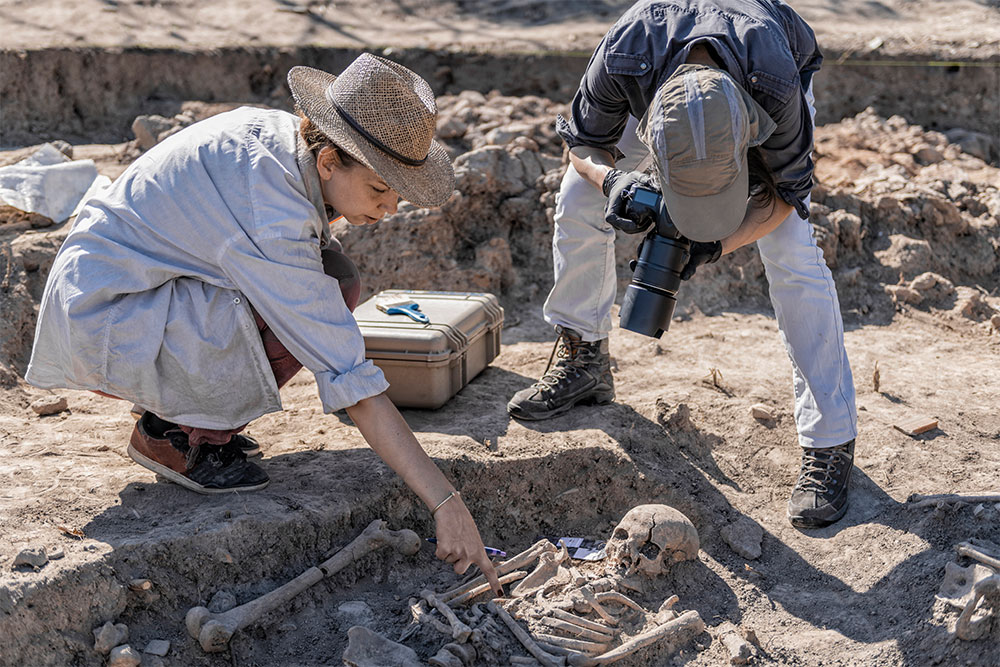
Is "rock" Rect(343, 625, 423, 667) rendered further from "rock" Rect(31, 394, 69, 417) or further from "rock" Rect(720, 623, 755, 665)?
"rock" Rect(31, 394, 69, 417)

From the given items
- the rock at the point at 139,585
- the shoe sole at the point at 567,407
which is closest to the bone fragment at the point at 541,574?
the shoe sole at the point at 567,407

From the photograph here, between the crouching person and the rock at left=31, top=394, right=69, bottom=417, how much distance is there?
903 millimetres

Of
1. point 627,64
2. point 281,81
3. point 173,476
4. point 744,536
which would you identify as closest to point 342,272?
point 173,476

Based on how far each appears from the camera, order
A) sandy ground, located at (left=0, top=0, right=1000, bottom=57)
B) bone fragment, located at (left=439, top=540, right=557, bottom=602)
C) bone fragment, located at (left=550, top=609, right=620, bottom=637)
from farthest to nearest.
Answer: sandy ground, located at (left=0, top=0, right=1000, bottom=57) → bone fragment, located at (left=439, top=540, right=557, bottom=602) → bone fragment, located at (left=550, top=609, right=620, bottom=637)

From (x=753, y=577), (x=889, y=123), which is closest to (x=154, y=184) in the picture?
(x=753, y=577)

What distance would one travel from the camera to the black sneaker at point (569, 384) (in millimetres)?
3867

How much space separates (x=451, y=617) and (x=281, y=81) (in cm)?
621

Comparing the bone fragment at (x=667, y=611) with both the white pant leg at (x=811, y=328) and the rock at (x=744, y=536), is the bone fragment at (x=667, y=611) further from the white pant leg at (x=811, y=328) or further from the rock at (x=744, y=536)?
the white pant leg at (x=811, y=328)

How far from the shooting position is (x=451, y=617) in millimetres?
2820

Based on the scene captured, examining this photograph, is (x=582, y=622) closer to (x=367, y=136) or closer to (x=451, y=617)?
(x=451, y=617)

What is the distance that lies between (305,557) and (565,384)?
133cm

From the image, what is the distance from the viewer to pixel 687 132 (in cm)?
258

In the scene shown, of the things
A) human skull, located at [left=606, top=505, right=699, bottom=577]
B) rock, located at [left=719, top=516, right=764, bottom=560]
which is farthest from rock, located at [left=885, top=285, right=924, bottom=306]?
human skull, located at [left=606, top=505, right=699, bottom=577]

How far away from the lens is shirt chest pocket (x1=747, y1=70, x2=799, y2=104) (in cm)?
278
